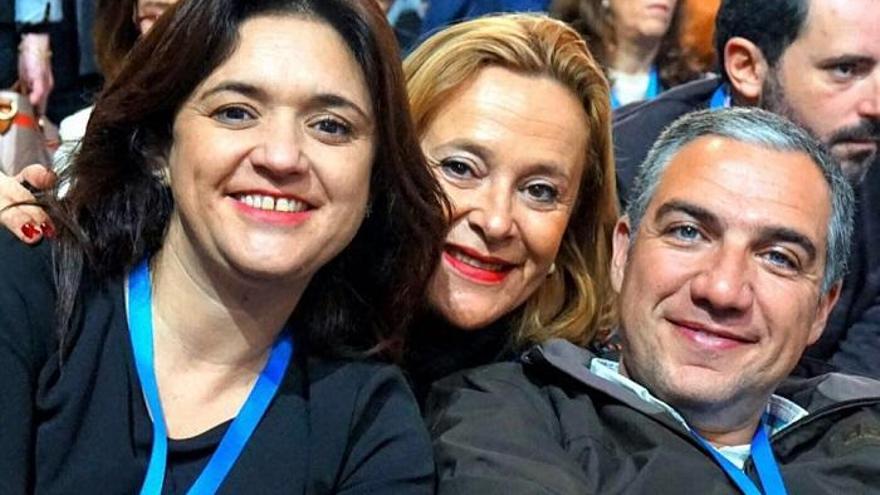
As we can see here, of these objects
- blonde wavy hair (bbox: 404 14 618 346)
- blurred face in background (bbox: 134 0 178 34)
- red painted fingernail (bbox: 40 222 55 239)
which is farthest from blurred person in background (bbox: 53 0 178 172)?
red painted fingernail (bbox: 40 222 55 239)

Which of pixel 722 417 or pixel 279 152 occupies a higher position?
pixel 279 152

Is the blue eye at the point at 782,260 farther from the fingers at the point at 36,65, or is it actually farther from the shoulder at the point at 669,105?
the fingers at the point at 36,65

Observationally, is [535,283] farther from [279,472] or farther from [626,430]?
[279,472]

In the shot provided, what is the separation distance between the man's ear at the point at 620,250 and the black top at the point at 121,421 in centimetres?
47

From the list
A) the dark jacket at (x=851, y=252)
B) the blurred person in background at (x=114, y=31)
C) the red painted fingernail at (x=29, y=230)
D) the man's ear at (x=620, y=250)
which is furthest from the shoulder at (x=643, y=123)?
the red painted fingernail at (x=29, y=230)

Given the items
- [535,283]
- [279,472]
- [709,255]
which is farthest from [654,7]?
[279,472]

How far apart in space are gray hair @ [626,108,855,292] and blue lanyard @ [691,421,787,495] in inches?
10.6

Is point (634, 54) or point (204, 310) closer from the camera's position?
point (204, 310)

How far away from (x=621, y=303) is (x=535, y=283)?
0.90ft

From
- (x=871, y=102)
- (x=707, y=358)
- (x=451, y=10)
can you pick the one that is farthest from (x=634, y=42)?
(x=707, y=358)

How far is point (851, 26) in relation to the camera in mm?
2971

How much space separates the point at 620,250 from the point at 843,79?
3.28 feet

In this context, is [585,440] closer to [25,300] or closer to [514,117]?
[514,117]

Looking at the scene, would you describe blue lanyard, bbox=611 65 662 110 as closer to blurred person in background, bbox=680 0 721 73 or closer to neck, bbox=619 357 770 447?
A: blurred person in background, bbox=680 0 721 73
